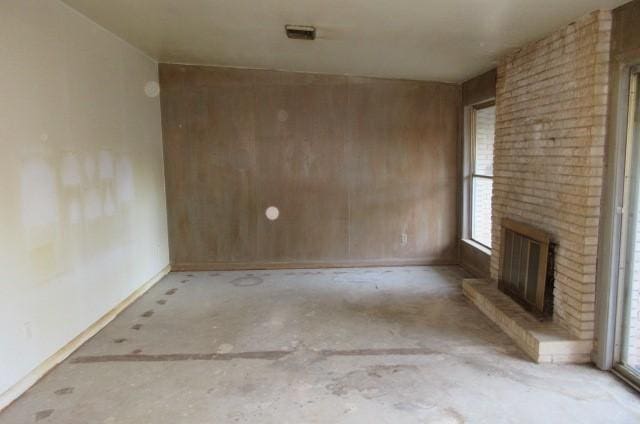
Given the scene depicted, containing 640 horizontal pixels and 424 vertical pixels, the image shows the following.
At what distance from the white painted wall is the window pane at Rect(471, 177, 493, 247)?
4.06 m

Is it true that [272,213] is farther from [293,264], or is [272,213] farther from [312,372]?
[312,372]

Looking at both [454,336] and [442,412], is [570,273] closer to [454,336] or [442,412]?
[454,336]

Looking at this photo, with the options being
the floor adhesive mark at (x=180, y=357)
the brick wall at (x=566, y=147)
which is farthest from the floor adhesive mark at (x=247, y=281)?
the brick wall at (x=566, y=147)

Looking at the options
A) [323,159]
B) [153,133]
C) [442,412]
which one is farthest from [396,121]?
[442,412]

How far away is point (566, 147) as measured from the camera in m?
3.33

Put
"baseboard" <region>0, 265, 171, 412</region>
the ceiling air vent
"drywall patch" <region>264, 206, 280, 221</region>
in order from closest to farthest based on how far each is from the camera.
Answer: "baseboard" <region>0, 265, 171, 412</region>, the ceiling air vent, "drywall patch" <region>264, 206, 280, 221</region>

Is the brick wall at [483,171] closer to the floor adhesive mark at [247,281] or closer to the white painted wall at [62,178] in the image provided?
the floor adhesive mark at [247,281]

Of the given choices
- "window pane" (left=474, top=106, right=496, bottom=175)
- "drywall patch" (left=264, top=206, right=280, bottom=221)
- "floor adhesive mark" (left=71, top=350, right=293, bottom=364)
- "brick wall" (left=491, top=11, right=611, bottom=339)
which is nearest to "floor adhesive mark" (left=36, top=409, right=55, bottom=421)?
"floor adhesive mark" (left=71, top=350, right=293, bottom=364)

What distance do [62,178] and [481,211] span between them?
461 centimetres

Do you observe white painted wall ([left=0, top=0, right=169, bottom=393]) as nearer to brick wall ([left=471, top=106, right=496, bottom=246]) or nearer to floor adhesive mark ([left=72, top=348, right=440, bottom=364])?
floor adhesive mark ([left=72, top=348, right=440, bottom=364])

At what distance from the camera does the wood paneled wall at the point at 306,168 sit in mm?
Result: 5805

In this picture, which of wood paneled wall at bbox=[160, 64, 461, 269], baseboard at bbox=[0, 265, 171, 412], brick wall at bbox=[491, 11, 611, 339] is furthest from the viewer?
wood paneled wall at bbox=[160, 64, 461, 269]

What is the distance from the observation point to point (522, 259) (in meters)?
3.89

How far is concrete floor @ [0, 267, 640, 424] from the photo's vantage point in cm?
264
